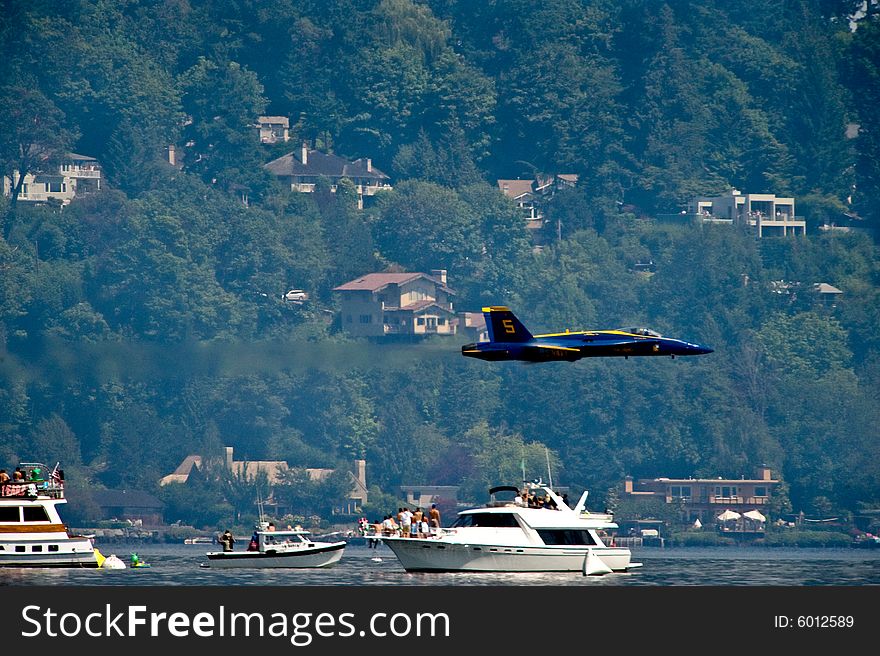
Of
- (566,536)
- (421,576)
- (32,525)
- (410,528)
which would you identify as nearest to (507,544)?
(566,536)

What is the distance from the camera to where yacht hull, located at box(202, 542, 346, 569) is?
13400 cm

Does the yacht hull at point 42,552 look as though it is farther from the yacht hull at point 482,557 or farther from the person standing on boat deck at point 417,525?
the person standing on boat deck at point 417,525

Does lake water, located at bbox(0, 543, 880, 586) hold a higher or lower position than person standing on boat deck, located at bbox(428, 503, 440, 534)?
lower

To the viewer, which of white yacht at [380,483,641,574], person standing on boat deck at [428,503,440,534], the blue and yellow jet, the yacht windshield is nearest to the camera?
white yacht at [380,483,641,574]

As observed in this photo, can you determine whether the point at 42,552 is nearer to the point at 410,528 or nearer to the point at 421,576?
the point at 410,528

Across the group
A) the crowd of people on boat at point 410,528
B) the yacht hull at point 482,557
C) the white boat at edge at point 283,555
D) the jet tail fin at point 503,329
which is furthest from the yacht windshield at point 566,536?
the jet tail fin at point 503,329

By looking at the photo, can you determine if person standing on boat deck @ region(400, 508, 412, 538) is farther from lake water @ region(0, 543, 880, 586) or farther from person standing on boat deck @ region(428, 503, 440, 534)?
lake water @ region(0, 543, 880, 586)

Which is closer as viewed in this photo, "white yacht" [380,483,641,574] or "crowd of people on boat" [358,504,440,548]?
"white yacht" [380,483,641,574]

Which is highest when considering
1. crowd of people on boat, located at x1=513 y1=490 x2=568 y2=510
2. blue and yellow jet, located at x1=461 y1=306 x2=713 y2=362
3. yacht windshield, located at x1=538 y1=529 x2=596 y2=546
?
blue and yellow jet, located at x1=461 y1=306 x2=713 y2=362

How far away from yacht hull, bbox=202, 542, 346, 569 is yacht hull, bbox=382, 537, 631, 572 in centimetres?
1178

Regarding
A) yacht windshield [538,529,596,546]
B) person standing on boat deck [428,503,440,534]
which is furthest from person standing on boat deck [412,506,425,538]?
yacht windshield [538,529,596,546]

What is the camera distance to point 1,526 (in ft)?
418

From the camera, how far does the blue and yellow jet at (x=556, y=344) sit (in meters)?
153

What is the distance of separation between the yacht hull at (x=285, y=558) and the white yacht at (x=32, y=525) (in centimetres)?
1027
